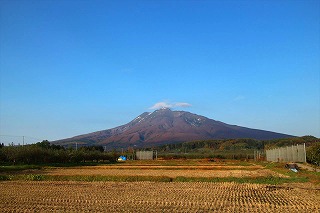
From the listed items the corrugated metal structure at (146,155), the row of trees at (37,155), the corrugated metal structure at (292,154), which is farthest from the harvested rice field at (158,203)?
the corrugated metal structure at (146,155)

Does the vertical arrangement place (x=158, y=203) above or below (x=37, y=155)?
below

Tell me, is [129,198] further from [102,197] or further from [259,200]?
[259,200]

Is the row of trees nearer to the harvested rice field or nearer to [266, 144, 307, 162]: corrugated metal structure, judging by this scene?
[266, 144, 307, 162]: corrugated metal structure

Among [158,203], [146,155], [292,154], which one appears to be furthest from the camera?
[146,155]

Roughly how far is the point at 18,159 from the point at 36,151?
3.79 metres

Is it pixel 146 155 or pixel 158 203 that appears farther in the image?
pixel 146 155

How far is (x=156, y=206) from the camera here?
12273mm

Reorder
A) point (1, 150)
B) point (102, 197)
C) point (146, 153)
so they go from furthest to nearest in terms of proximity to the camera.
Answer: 1. point (146, 153)
2. point (1, 150)
3. point (102, 197)

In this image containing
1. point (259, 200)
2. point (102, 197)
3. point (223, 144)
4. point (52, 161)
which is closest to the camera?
point (259, 200)

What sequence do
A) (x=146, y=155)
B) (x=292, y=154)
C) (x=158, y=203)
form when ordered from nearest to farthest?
(x=158, y=203)
(x=292, y=154)
(x=146, y=155)

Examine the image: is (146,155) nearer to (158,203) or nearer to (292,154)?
(292,154)

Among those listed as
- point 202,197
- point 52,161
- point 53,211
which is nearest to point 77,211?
point 53,211

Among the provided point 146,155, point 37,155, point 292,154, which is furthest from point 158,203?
point 146,155

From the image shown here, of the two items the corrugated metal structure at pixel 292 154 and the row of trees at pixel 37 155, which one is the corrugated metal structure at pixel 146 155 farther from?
the corrugated metal structure at pixel 292 154
